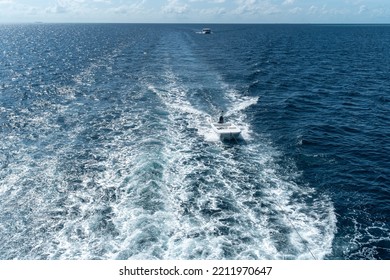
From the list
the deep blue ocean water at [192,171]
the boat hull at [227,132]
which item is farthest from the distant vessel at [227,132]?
the deep blue ocean water at [192,171]

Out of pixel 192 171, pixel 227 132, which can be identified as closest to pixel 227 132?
pixel 227 132

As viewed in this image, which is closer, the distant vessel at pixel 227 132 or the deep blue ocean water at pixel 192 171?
the deep blue ocean water at pixel 192 171

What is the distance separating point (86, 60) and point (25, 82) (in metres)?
31.0

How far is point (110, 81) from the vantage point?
70875 mm

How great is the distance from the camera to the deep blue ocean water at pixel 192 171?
23.9 metres

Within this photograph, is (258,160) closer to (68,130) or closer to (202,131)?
(202,131)

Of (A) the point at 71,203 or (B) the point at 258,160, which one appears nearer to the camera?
(A) the point at 71,203

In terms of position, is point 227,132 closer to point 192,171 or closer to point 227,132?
point 227,132

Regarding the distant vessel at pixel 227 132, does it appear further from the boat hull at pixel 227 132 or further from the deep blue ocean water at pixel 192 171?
the deep blue ocean water at pixel 192 171

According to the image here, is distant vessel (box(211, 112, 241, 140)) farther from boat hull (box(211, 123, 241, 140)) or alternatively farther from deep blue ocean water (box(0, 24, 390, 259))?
deep blue ocean water (box(0, 24, 390, 259))

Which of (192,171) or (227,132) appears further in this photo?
(227,132)

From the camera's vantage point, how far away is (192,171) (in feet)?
110

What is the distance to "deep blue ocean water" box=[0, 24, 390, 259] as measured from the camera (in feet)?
78.5
